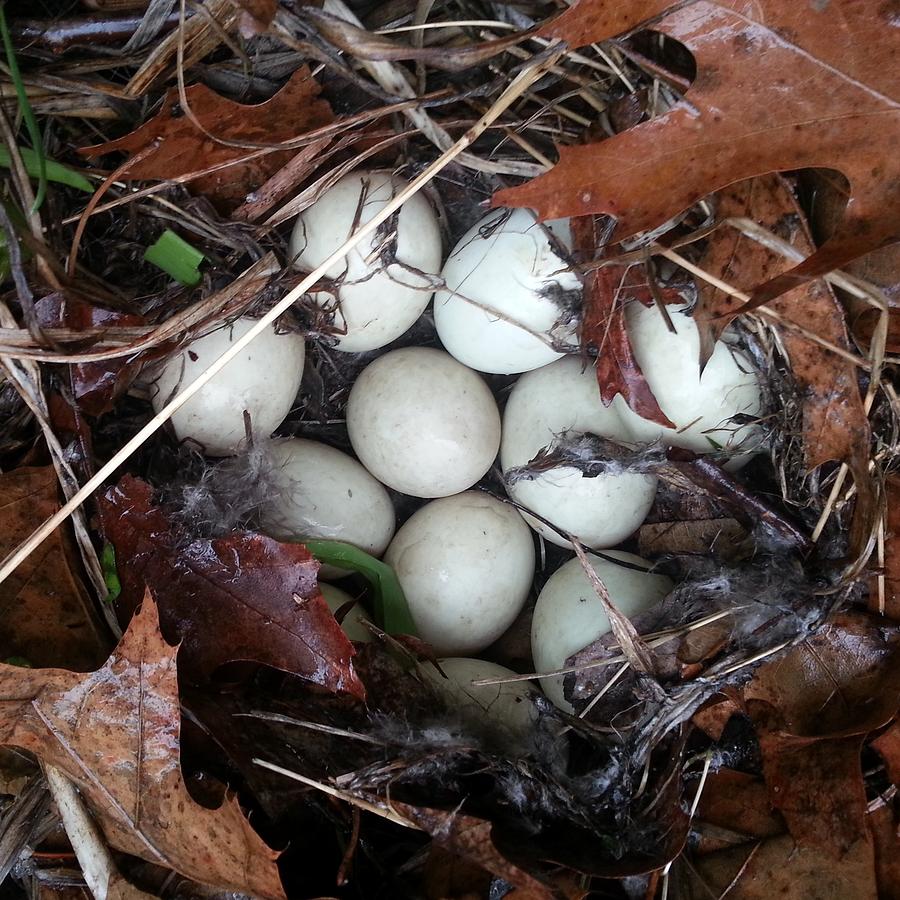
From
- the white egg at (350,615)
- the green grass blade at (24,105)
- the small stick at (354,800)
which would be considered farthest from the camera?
the white egg at (350,615)

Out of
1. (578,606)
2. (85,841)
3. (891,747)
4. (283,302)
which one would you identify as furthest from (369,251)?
(891,747)

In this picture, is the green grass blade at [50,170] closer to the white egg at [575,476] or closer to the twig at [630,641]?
the white egg at [575,476]

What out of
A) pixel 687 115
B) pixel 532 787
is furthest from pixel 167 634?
pixel 687 115

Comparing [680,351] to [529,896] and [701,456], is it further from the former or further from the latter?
[529,896]

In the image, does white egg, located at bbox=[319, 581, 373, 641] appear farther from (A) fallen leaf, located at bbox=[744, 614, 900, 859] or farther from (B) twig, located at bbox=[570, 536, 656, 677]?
(A) fallen leaf, located at bbox=[744, 614, 900, 859]

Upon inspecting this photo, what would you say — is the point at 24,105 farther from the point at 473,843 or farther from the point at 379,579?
the point at 473,843

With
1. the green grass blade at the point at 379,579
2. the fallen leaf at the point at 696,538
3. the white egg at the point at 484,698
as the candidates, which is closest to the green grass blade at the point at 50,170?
the green grass blade at the point at 379,579

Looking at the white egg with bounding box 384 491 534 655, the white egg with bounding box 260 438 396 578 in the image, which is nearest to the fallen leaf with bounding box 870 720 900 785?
the white egg with bounding box 384 491 534 655
